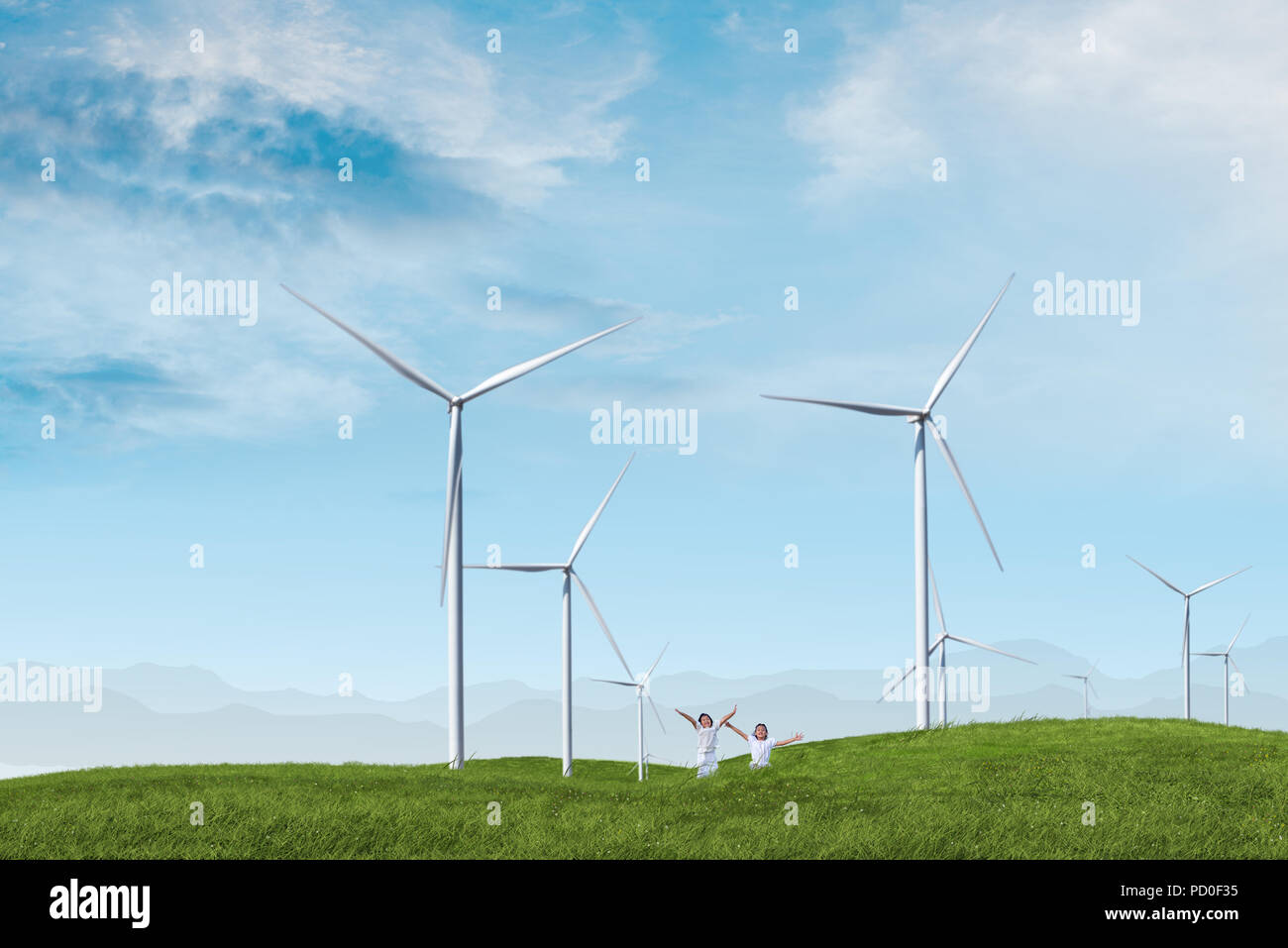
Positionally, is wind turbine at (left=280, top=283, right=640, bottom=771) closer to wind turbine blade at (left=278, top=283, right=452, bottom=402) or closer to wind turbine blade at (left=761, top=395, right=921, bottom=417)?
wind turbine blade at (left=278, top=283, right=452, bottom=402)

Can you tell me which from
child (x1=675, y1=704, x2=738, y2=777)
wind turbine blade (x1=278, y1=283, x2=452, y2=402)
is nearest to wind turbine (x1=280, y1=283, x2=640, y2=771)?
wind turbine blade (x1=278, y1=283, x2=452, y2=402)

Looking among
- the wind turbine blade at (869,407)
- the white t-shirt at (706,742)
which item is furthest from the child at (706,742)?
the wind turbine blade at (869,407)

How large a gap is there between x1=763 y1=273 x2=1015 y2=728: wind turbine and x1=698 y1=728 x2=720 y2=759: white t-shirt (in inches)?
530

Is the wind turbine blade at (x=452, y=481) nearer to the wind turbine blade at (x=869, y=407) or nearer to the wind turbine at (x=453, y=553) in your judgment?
the wind turbine at (x=453, y=553)

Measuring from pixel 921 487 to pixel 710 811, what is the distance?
24.6 metres

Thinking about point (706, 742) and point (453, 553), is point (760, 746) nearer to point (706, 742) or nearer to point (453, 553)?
point (706, 742)

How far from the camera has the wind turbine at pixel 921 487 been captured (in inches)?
1794

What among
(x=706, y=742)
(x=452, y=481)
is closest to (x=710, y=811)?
(x=706, y=742)

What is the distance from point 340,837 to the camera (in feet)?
83.8

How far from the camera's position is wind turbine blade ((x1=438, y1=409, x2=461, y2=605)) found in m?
39.1
